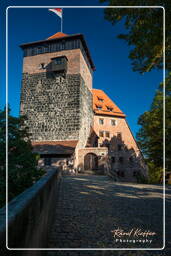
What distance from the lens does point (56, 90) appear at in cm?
2434

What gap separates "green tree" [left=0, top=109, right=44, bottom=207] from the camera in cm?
815

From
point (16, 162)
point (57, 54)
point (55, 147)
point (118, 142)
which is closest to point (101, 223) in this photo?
point (16, 162)

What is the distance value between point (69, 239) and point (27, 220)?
7.51 feet

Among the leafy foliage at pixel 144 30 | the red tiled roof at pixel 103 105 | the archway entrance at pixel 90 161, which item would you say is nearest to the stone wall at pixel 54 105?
the archway entrance at pixel 90 161

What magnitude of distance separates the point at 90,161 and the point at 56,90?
33.9ft

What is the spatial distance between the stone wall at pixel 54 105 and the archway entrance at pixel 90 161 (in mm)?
3140

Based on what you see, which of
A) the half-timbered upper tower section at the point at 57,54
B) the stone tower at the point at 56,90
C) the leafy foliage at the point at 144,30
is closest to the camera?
the leafy foliage at the point at 144,30

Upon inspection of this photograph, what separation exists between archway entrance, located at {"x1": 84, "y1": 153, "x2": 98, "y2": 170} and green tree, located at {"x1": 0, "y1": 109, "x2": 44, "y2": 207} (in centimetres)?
1437

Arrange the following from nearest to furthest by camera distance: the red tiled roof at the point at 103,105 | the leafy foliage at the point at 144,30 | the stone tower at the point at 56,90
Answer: the leafy foliage at the point at 144,30
the stone tower at the point at 56,90
the red tiled roof at the point at 103,105

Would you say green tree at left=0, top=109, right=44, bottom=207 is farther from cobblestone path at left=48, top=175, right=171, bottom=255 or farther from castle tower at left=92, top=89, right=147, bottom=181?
castle tower at left=92, top=89, right=147, bottom=181

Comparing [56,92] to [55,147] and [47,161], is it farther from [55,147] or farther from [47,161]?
[47,161]

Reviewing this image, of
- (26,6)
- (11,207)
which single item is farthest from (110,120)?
(11,207)

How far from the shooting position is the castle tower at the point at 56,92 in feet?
75.7

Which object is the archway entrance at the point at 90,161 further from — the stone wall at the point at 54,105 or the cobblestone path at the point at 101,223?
the cobblestone path at the point at 101,223
